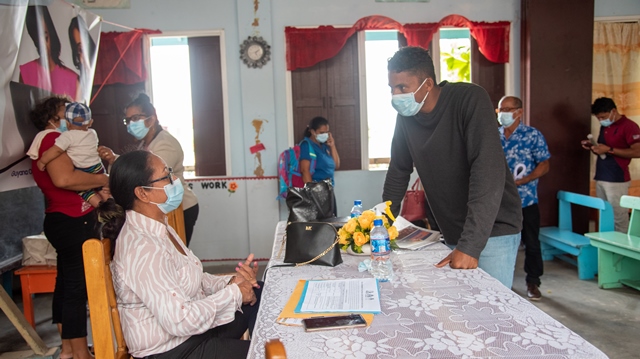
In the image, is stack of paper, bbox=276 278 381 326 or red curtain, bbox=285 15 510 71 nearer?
stack of paper, bbox=276 278 381 326

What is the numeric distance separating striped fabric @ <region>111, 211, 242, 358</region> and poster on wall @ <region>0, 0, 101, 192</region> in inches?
53.0

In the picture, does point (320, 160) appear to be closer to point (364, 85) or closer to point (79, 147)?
point (364, 85)

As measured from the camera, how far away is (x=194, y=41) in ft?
16.5

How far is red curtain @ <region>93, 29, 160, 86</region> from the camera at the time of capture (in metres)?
4.87

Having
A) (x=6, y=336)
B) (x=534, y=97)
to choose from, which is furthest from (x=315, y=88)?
(x=6, y=336)

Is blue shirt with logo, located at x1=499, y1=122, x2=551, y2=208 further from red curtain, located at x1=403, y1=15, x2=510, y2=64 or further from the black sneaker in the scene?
red curtain, located at x1=403, y1=15, x2=510, y2=64

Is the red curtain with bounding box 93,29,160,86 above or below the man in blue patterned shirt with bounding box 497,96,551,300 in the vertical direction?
above

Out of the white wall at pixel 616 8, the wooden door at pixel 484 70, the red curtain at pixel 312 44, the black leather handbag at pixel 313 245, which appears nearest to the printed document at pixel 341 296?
the black leather handbag at pixel 313 245

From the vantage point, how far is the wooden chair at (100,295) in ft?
4.94

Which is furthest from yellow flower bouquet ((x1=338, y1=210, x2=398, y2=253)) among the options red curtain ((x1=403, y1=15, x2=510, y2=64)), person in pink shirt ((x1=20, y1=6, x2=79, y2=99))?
red curtain ((x1=403, y1=15, x2=510, y2=64))

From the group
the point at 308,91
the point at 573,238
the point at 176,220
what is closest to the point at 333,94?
the point at 308,91

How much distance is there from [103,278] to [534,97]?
14.9ft

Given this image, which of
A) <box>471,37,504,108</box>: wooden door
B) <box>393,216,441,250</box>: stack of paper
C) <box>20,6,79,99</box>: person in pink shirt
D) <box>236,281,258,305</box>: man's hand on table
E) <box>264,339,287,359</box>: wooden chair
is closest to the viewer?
<box>264,339,287,359</box>: wooden chair

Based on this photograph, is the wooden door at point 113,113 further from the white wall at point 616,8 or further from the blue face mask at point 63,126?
the white wall at point 616,8
